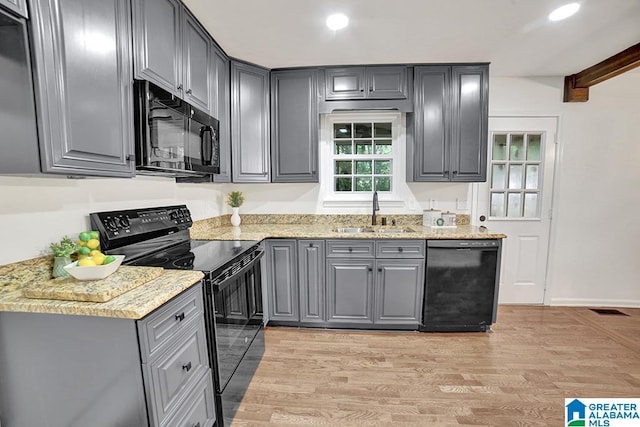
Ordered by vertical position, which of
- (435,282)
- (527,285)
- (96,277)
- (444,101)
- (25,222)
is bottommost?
(527,285)

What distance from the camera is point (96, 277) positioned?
1135 millimetres

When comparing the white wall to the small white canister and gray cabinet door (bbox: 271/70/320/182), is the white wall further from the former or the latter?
gray cabinet door (bbox: 271/70/320/182)

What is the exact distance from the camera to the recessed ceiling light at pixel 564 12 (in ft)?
5.90

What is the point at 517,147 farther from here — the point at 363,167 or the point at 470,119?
the point at 363,167

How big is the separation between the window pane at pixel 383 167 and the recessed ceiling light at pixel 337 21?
145cm

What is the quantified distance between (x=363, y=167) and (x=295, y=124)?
3.00 ft

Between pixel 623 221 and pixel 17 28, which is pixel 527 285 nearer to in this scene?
pixel 623 221

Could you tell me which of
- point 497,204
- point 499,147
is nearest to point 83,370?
point 497,204

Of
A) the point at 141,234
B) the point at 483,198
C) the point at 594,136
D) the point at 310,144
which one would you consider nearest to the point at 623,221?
the point at 594,136

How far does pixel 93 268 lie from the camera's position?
111cm

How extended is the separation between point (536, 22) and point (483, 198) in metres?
1.66

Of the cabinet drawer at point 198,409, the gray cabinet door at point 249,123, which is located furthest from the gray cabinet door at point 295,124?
the cabinet drawer at point 198,409

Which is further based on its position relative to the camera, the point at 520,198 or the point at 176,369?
the point at 520,198

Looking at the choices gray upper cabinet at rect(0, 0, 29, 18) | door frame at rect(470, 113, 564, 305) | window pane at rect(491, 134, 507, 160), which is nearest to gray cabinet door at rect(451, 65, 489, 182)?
door frame at rect(470, 113, 564, 305)
